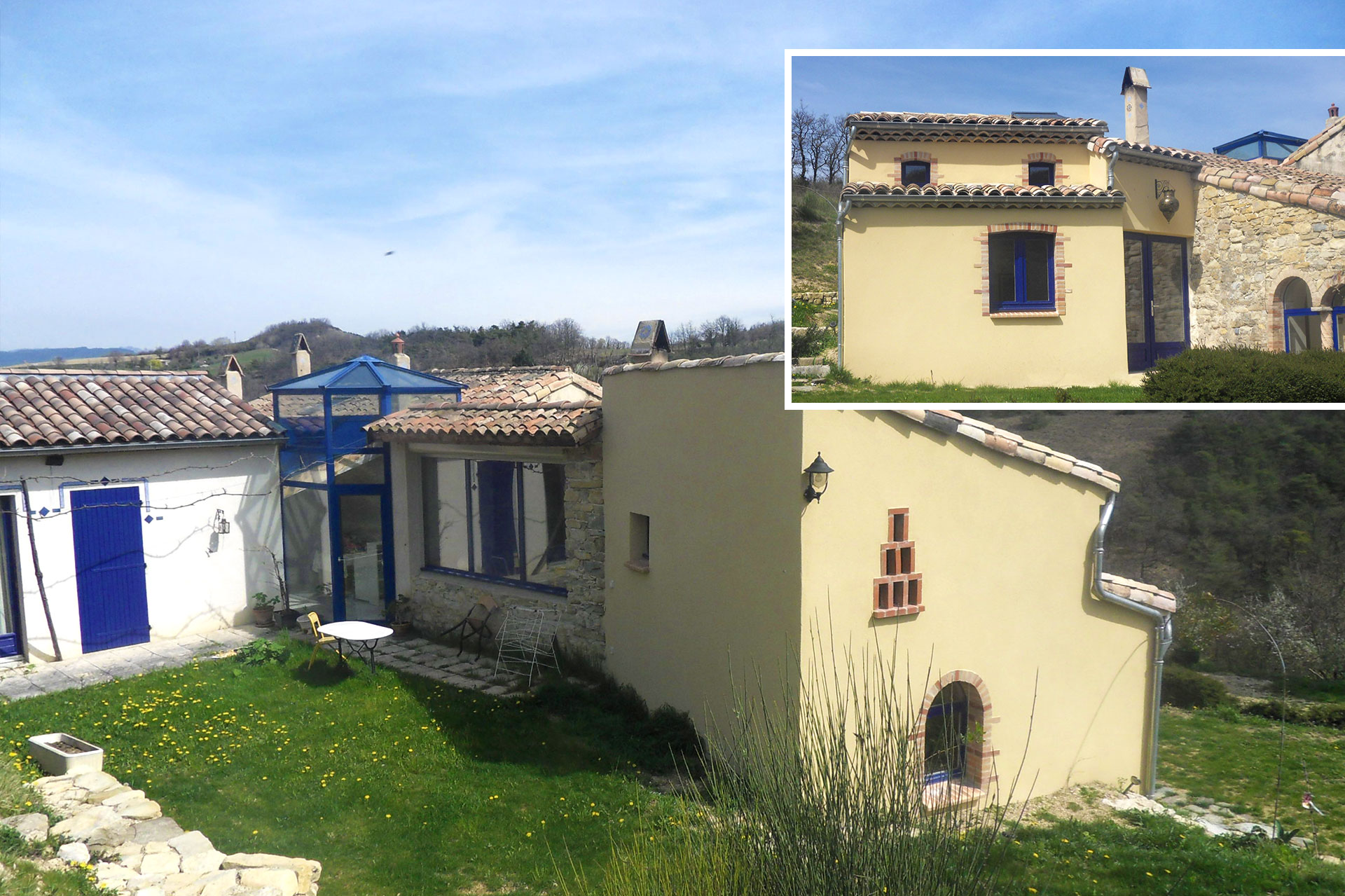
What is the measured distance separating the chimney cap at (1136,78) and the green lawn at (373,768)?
6420mm

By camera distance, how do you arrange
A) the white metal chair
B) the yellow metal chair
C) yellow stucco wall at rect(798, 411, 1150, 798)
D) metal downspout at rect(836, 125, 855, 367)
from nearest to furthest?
1. metal downspout at rect(836, 125, 855, 367)
2. yellow stucco wall at rect(798, 411, 1150, 798)
3. the white metal chair
4. the yellow metal chair

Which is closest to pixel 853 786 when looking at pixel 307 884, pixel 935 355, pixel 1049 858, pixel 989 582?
pixel 935 355

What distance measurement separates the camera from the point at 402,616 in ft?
47.8

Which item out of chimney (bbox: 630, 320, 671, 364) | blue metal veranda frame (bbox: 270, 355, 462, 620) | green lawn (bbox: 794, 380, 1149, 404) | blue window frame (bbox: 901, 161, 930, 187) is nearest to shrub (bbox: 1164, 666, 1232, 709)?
chimney (bbox: 630, 320, 671, 364)

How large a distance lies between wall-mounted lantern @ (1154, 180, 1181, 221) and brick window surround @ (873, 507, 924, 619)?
5209 mm

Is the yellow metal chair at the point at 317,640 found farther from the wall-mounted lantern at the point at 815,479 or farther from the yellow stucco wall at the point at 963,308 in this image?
the yellow stucco wall at the point at 963,308

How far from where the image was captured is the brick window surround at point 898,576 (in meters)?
8.75

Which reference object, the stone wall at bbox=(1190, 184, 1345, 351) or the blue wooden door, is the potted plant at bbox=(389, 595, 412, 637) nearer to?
the blue wooden door

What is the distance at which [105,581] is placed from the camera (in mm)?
13258

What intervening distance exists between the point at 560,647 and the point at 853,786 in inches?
Answer: 316

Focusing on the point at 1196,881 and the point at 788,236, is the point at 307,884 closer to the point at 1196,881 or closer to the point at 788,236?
the point at 788,236

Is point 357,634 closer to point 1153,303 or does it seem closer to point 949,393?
point 949,393

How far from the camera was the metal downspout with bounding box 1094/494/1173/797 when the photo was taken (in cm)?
1004

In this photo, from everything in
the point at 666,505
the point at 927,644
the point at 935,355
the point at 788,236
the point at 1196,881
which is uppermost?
the point at 788,236
